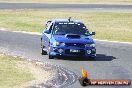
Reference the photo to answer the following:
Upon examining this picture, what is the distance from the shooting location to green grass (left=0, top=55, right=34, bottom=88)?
1586 centimetres

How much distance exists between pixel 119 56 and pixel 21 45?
632cm

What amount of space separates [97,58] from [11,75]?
6602 millimetres

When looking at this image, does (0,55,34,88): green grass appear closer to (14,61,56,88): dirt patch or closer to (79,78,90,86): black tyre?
(14,61,56,88): dirt patch

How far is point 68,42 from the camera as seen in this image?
2239 centimetres

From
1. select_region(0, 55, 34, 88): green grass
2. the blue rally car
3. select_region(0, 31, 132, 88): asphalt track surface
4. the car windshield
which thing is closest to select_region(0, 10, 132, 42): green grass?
select_region(0, 31, 132, 88): asphalt track surface

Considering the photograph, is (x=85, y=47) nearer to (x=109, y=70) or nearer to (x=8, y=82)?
(x=109, y=70)

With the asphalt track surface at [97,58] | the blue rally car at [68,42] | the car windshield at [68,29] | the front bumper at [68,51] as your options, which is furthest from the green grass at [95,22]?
the front bumper at [68,51]

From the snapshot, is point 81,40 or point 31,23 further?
point 31,23

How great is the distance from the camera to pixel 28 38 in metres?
31.9

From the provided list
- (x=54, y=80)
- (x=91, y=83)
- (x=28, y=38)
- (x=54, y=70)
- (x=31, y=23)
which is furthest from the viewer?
(x=31, y=23)

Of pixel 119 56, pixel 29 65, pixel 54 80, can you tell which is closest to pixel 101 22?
pixel 119 56

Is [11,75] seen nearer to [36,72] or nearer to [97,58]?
[36,72]

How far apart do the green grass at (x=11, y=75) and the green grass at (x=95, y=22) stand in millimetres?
13137

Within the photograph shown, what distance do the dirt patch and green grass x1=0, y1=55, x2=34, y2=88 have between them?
0.74ft
